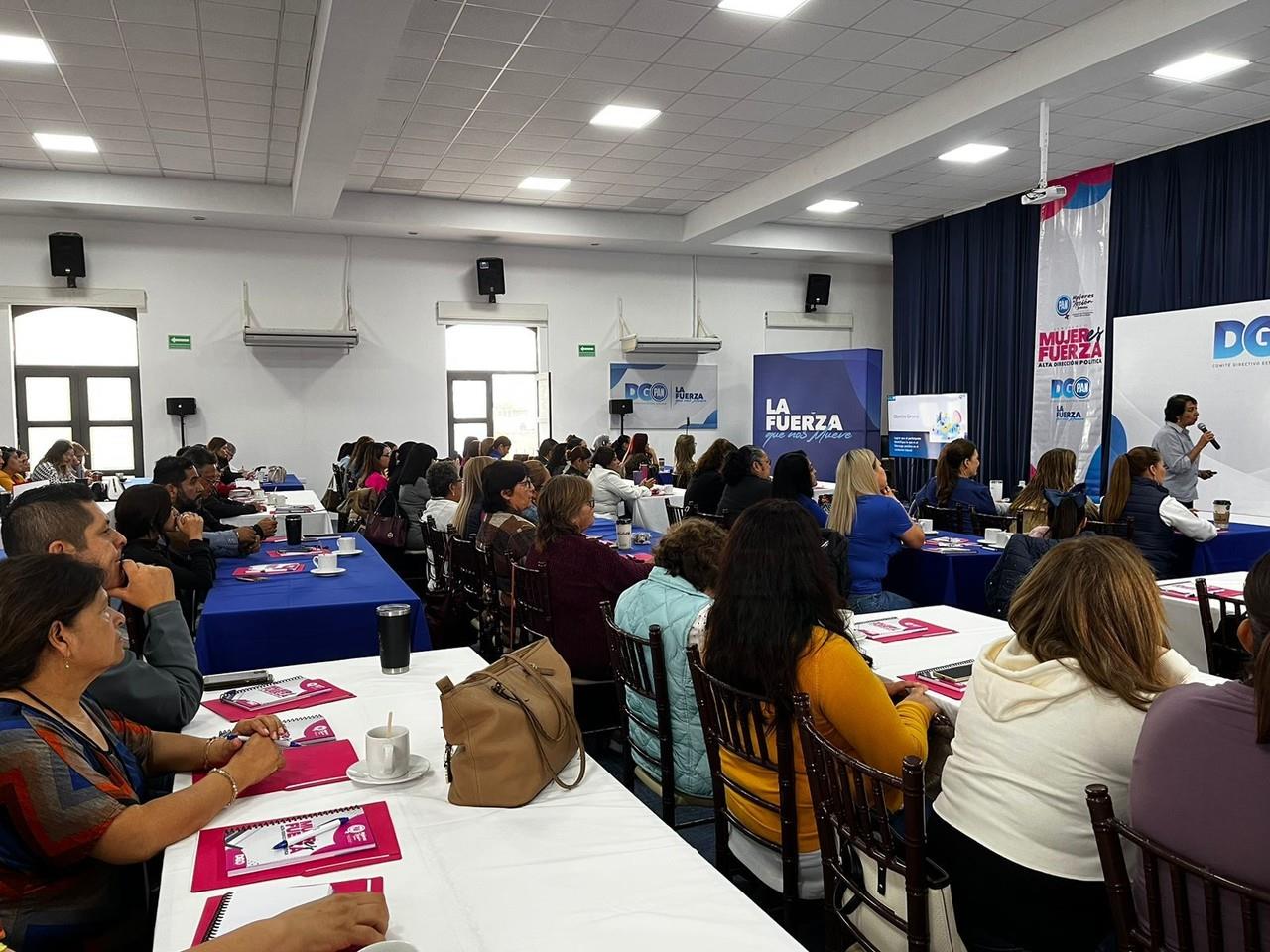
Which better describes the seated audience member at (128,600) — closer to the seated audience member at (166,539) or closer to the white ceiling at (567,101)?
the seated audience member at (166,539)

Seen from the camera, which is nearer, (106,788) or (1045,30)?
(106,788)

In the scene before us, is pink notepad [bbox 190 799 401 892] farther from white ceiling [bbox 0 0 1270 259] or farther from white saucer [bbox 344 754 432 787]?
white ceiling [bbox 0 0 1270 259]

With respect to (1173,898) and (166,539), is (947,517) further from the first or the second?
(1173,898)

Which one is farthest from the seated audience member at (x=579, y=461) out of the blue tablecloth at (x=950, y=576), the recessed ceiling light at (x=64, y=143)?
the recessed ceiling light at (x=64, y=143)

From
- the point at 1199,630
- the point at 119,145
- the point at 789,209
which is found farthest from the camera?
the point at 789,209

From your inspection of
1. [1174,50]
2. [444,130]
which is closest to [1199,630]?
[1174,50]

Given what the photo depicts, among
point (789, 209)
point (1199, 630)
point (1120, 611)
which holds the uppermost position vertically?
point (789, 209)

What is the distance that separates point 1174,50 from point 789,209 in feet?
15.0

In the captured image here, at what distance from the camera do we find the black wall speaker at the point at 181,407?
10.4 m

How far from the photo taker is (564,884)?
150cm

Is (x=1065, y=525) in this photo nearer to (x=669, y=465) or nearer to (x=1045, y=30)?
(x=1045, y=30)

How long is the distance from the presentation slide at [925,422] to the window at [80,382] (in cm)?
969

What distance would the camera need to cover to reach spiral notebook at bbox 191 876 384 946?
1.37 meters

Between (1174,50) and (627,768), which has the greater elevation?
(1174,50)
